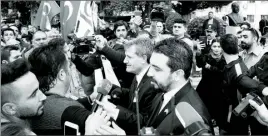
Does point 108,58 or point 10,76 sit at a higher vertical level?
point 10,76

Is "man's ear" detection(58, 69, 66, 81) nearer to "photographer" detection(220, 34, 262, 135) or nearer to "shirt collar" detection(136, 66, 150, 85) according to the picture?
"shirt collar" detection(136, 66, 150, 85)

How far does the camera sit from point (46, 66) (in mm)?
3029

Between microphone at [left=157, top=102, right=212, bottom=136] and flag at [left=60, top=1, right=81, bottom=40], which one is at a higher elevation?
flag at [left=60, top=1, right=81, bottom=40]

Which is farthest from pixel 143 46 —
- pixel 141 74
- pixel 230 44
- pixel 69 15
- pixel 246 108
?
pixel 69 15

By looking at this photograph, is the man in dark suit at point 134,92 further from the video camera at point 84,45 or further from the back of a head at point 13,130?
the video camera at point 84,45

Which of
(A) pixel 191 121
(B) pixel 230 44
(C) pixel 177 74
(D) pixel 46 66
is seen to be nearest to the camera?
(A) pixel 191 121

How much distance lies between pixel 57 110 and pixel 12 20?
11.3m

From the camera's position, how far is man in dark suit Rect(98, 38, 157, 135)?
299 centimetres

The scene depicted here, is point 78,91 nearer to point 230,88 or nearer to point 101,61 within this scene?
point 101,61

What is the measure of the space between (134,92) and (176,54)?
3.09ft

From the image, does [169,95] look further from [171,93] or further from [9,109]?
[9,109]

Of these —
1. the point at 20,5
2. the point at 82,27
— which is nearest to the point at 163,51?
the point at 82,27

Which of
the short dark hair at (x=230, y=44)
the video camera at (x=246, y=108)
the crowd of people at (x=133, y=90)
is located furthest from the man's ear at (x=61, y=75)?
the short dark hair at (x=230, y=44)

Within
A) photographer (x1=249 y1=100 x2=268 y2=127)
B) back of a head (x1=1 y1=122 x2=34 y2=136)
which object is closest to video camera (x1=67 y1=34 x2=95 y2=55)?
photographer (x1=249 y1=100 x2=268 y2=127)
